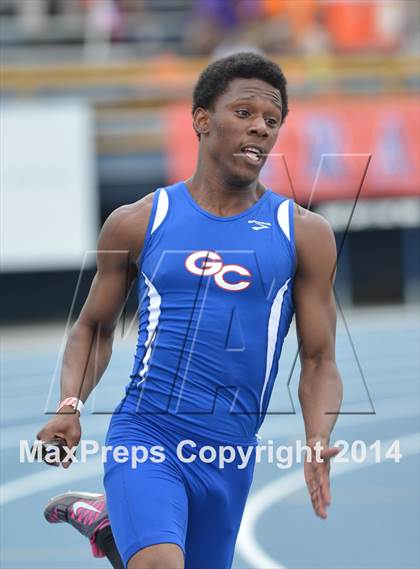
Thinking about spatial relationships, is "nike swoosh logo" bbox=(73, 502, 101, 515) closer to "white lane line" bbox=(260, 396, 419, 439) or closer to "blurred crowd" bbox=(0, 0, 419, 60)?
"white lane line" bbox=(260, 396, 419, 439)

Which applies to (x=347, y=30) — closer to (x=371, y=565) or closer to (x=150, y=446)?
(x=371, y=565)

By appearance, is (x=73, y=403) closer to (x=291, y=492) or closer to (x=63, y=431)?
(x=63, y=431)

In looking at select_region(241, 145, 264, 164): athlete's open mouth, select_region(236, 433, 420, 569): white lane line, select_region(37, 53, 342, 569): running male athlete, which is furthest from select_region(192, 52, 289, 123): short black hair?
select_region(236, 433, 420, 569): white lane line

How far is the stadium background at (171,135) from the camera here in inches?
688

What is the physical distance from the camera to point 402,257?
20500mm

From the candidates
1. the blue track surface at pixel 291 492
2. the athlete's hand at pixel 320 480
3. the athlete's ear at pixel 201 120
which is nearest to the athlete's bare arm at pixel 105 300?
the athlete's ear at pixel 201 120

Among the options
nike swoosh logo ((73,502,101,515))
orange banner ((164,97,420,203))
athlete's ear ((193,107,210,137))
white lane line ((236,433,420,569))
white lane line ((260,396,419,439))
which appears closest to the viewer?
athlete's ear ((193,107,210,137))

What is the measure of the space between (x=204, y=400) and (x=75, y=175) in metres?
13.9

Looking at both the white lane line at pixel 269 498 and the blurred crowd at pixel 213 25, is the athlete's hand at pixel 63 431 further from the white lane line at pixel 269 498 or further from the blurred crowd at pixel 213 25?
the blurred crowd at pixel 213 25

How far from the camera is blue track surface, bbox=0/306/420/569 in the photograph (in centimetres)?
651

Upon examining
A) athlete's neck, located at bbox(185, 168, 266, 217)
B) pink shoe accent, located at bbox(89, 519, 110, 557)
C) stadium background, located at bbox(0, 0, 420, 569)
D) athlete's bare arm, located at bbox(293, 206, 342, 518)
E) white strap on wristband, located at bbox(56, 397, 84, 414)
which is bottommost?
pink shoe accent, located at bbox(89, 519, 110, 557)

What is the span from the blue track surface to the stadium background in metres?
1.83

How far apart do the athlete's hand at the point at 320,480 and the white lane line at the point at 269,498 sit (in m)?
2.26

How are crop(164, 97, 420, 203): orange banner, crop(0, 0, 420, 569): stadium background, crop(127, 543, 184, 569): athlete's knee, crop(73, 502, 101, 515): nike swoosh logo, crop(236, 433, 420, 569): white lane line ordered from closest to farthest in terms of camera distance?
crop(127, 543, 184, 569): athlete's knee, crop(73, 502, 101, 515): nike swoosh logo, crop(236, 433, 420, 569): white lane line, crop(0, 0, 420, 569): stadium background, crop(164, 97, 420, 203): orange banner
